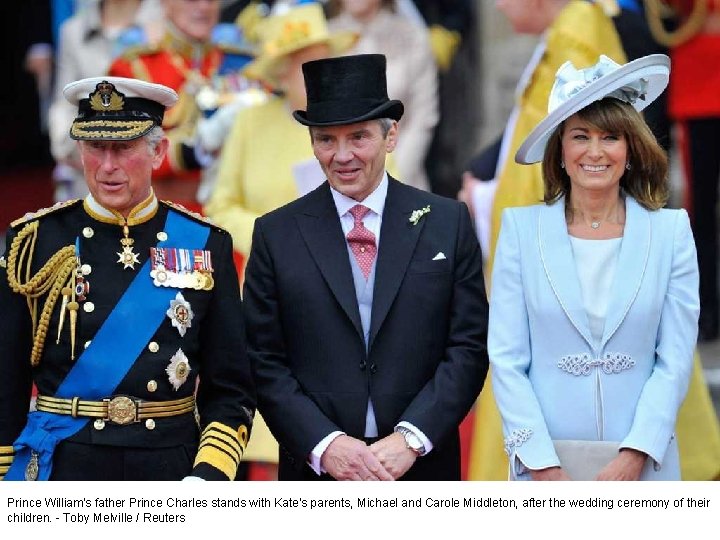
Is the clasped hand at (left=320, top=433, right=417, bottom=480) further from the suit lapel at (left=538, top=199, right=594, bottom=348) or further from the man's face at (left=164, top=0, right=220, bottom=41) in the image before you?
the man's face at (left=164, top=0, right=220, bottom=41)

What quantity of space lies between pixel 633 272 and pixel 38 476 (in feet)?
5.24

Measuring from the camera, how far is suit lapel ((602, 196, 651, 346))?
4273 mm

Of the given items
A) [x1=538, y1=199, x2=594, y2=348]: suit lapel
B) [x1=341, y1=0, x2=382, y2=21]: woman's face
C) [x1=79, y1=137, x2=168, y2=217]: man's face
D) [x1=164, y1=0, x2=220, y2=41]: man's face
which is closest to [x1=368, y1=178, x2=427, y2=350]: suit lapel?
[x1=538, y1=199, x2=594, y2=348]: suit lapel

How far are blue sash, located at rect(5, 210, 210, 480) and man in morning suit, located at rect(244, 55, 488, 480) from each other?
13.0 inches

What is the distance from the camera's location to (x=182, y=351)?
4262mm

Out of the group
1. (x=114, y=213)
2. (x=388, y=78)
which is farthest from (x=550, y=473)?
(x=388, y=78)

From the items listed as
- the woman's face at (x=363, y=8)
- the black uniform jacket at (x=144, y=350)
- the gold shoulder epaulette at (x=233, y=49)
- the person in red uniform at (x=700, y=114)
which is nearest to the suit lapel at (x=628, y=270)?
the black uniform jacket at (x=144, y=350)

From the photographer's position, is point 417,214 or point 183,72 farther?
point 183,72

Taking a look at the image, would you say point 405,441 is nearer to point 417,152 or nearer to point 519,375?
point 519,375

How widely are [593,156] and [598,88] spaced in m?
0.18

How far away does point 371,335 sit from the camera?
14.5ft

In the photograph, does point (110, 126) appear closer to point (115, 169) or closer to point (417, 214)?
point (115, 169)

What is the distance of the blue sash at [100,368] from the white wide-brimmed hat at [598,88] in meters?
1.09

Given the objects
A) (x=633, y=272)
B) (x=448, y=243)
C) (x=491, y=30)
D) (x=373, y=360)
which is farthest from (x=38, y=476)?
(x=491, y=30)
